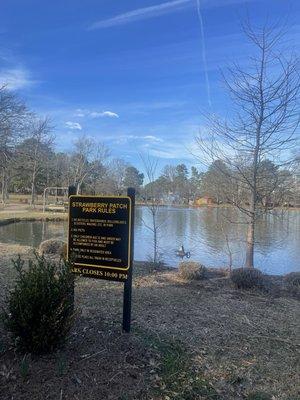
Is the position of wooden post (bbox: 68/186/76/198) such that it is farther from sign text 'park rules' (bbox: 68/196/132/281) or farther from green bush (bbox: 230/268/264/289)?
green bush (bbox: 230/268/264/289)

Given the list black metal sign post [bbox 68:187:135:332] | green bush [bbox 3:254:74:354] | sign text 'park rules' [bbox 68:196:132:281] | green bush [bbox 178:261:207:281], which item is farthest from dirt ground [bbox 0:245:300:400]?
green bush [bbox 178:261:207:281]

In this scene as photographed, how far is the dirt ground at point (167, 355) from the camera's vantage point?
3482 mm

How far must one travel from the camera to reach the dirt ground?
11.4ft

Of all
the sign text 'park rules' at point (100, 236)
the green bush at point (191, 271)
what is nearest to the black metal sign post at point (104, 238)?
the sign text 'park rules' at point (100, 236)

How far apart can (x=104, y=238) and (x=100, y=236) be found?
0.06m

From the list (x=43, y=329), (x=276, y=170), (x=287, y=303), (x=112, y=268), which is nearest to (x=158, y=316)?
(x=112, y=268)

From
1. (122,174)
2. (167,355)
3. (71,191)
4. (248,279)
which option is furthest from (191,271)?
(122,174)

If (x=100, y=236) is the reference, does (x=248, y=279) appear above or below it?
below

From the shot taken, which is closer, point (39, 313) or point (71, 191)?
point (39, 313)

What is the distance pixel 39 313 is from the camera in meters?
3.78

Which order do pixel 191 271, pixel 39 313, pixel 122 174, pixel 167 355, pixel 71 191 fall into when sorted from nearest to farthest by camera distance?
pixel 39 313
pixel 167 355
pixel 71 191
pixel 191 271
pixel 122 174

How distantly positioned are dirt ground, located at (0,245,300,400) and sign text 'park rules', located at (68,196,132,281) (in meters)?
0.64

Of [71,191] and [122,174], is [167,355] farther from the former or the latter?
[122,174]

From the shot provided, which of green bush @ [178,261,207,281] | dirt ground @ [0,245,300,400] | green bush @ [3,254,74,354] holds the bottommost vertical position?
dirt ground @ [0,245,300,400]
